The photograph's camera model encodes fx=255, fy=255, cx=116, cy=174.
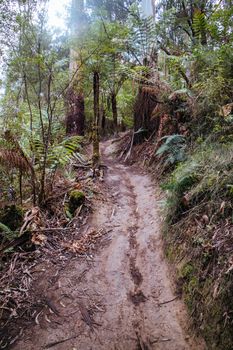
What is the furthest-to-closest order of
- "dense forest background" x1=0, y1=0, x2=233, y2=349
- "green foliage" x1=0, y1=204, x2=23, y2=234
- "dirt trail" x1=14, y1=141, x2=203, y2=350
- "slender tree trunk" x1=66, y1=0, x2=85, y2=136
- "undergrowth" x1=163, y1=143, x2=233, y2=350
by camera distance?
"slender tree trunk" x1=66, y1=0, x2=85, y2=136 → "green foliage" x1=0, y1=204, x2=23, y2=234 → "dense forest background" x1=0, y1=0, x2=233, y2=349 → "dirt trail" x1=14, y1=141, x2=203, y2=350 → "undergrowth" x1=163, y1=143, x2=233, y2=350

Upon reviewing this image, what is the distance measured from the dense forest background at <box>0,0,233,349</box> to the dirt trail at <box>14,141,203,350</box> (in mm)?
211

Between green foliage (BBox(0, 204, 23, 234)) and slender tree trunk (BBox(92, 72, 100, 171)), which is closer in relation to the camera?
green foliage (BBox(0, 204, 23, 234))

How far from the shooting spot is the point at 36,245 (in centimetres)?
312

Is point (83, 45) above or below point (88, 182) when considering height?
above

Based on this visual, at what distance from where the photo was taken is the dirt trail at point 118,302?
6.52 ft

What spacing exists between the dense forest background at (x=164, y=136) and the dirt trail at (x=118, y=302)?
0.21m

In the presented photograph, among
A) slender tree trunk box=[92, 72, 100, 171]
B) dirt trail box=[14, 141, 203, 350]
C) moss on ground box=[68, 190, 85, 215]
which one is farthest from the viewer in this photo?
slender tree trunk box=[92, 72, 100, 171]

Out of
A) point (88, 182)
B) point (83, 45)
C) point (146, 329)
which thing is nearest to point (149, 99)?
point (83, 45)

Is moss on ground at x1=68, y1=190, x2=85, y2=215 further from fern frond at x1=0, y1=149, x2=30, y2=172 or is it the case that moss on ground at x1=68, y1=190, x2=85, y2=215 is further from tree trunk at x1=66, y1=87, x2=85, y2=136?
tree trunk at x1=66, y1=87, x2=85, y2=136

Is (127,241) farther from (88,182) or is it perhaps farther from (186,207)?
(88,182)

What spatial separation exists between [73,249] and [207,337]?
1.80 m

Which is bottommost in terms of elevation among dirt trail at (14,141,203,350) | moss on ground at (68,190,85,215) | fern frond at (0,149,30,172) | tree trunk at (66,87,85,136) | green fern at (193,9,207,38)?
dirt trail at (14,141,203,350)

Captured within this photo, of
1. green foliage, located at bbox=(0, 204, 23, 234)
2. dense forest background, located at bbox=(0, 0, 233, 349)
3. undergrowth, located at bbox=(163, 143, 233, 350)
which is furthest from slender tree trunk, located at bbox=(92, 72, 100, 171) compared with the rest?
undergrowth, located at bbox=(163, 143, 233, 350)

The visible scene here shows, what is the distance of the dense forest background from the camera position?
224cm
